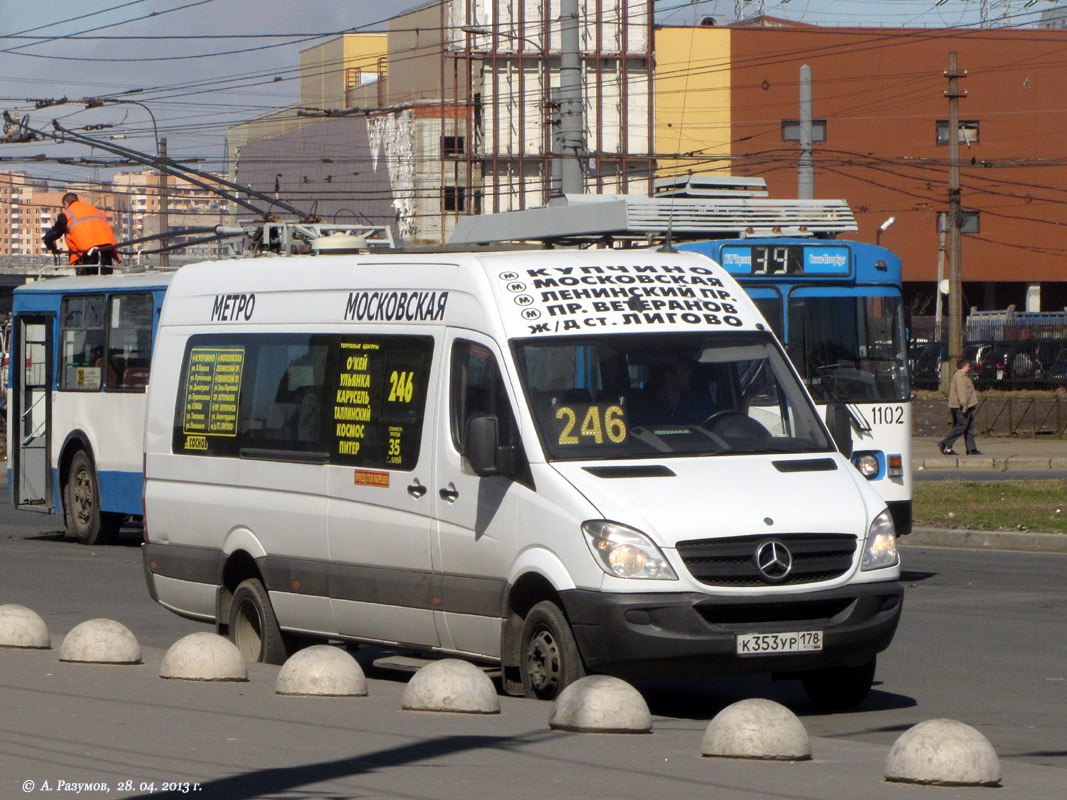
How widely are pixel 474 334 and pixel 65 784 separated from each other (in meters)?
3.42

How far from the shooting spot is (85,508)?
1903 cm

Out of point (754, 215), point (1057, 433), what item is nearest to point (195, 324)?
point (754, 215)

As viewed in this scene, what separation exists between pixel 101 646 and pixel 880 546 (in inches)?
162

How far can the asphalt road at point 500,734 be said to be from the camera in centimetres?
598

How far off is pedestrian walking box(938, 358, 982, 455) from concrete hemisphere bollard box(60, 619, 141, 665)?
2331cm

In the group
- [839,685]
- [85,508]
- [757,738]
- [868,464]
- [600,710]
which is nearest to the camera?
[757,738]

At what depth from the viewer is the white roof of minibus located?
28.0 ft

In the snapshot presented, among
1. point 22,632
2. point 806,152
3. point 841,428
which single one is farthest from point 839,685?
point 806,152

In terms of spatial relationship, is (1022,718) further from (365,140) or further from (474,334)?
(365,140)

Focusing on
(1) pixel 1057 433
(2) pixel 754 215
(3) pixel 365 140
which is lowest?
(1) pixel 1057 433

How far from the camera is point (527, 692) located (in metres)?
8.20

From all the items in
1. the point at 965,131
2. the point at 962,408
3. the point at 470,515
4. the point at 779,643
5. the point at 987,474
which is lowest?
the point at 987,474

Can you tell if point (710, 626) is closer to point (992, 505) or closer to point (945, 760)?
point (945, 760)

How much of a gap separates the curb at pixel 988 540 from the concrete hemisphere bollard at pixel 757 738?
35.6 ft
